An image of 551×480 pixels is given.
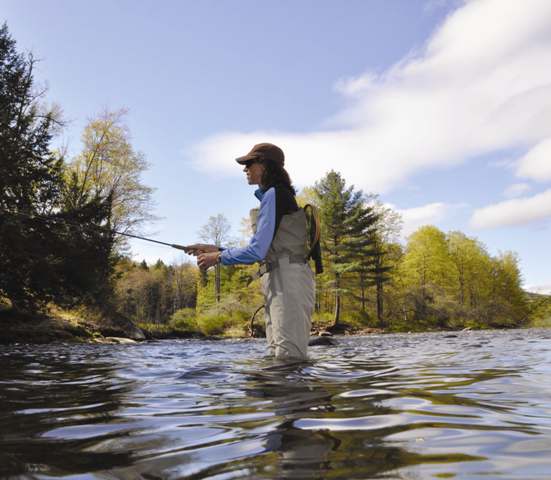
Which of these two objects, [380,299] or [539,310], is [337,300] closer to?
[380,299]

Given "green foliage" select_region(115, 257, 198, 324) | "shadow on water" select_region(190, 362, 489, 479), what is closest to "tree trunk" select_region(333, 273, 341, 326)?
"shadow on water" select_region(190, 362, 489, 479)

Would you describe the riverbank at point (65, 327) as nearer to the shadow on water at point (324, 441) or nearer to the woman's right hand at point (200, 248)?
the woman's right hand at point (200, 248)

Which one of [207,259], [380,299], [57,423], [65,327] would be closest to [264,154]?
[207,259]

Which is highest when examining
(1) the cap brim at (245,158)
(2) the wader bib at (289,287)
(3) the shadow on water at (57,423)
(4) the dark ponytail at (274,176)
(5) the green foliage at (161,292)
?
(5) the green foliage at (161,292)

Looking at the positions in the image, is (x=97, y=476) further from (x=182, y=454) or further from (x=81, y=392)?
(x=81, y=392)

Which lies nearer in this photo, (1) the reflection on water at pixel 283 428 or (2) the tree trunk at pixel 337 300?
(1) the reflection on water at pixel 283 428

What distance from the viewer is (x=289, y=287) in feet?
15.5

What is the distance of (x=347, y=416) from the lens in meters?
2.32

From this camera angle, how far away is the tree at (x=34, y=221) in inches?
561

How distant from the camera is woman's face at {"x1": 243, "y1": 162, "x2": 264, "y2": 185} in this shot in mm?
5102

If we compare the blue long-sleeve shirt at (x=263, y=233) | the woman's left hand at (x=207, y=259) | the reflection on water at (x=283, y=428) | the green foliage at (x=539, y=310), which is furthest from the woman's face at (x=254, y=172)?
the green foliage at (x=539, y=310)

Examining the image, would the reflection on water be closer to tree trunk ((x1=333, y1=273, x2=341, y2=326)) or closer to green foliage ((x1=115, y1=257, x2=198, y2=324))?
tree trunk ((x1=333, y1=273, x2=341, y2=326))

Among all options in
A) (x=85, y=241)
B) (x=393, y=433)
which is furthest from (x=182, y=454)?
(x=85, y=241)

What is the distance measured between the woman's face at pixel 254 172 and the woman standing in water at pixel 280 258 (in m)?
0.08
